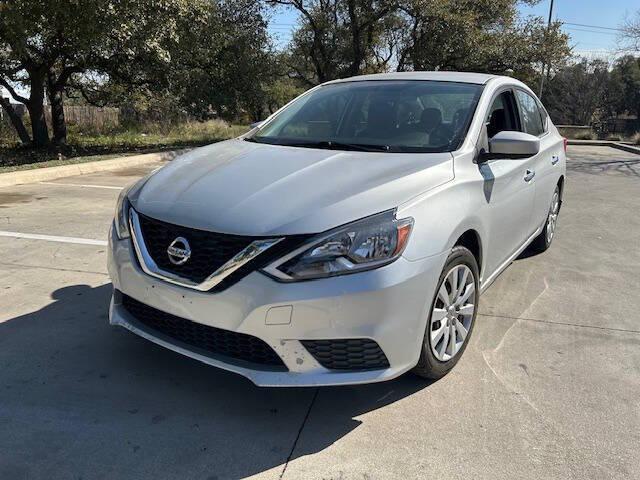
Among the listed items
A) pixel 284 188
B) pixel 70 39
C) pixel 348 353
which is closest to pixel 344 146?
pixel 284 188

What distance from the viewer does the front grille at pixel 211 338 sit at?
8.54 ft

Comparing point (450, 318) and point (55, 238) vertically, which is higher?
point (450, 318)

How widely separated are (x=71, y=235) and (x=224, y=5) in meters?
16.4

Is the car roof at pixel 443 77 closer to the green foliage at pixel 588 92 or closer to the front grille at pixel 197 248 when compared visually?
the front grille at pixel 197 248

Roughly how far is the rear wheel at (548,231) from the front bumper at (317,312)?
3293mm

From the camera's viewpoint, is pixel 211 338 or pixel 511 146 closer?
pixel 211 338

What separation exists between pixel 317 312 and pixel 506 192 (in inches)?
74.9

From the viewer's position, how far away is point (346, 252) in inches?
97.8

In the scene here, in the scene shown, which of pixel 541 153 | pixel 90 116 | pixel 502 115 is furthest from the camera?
pixel 90 116

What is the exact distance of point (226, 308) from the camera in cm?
251

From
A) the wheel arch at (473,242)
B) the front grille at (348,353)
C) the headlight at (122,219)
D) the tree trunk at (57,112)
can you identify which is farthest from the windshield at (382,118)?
the tree trunk at (57,112)

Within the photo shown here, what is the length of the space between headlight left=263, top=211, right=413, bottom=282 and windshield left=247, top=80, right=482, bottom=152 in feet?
3.29

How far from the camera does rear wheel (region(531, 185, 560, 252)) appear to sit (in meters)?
5.59

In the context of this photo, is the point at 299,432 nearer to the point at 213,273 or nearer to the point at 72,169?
the point at 213,273
